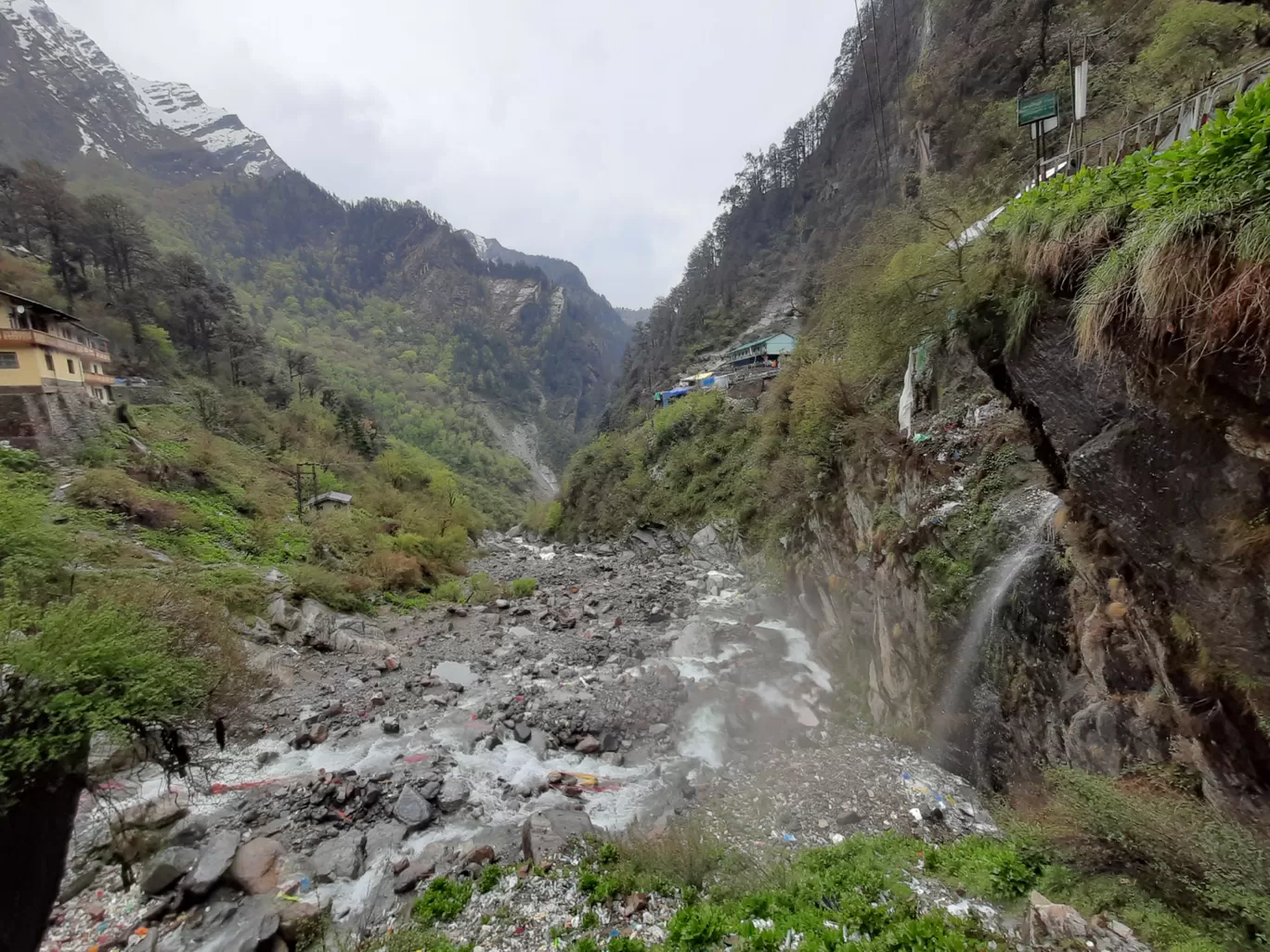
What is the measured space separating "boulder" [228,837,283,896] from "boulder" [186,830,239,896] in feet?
0.35

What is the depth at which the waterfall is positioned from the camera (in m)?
7.00

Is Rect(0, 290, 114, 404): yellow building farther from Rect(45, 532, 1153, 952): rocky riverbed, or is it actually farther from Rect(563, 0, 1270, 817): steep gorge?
Rect(563, 0, 1270, 817): steep gorge

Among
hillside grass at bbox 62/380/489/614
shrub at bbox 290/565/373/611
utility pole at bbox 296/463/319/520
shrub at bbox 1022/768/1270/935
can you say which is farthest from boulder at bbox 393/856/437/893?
utility pole at bbox 296/463/319/520

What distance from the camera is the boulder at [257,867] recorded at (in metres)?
6.77

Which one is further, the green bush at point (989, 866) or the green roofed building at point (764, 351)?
the green roofed building at point (764, 351)

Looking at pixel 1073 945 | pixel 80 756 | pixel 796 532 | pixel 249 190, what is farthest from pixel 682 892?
pixel 249 190

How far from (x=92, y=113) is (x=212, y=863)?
6471 inches

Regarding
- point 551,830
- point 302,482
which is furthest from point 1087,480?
point 302,482

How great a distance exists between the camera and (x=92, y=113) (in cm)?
10219

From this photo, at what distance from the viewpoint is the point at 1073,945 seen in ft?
12.1

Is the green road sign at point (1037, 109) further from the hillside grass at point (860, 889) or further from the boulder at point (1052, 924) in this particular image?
the boulder at point (1052, 924)

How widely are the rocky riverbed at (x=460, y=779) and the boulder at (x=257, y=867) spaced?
3 cm

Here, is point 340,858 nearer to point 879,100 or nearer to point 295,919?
point 295,919

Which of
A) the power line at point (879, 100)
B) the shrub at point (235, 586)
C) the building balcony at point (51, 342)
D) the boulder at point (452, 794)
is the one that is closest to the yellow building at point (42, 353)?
the building balcony at point (51, 342)
